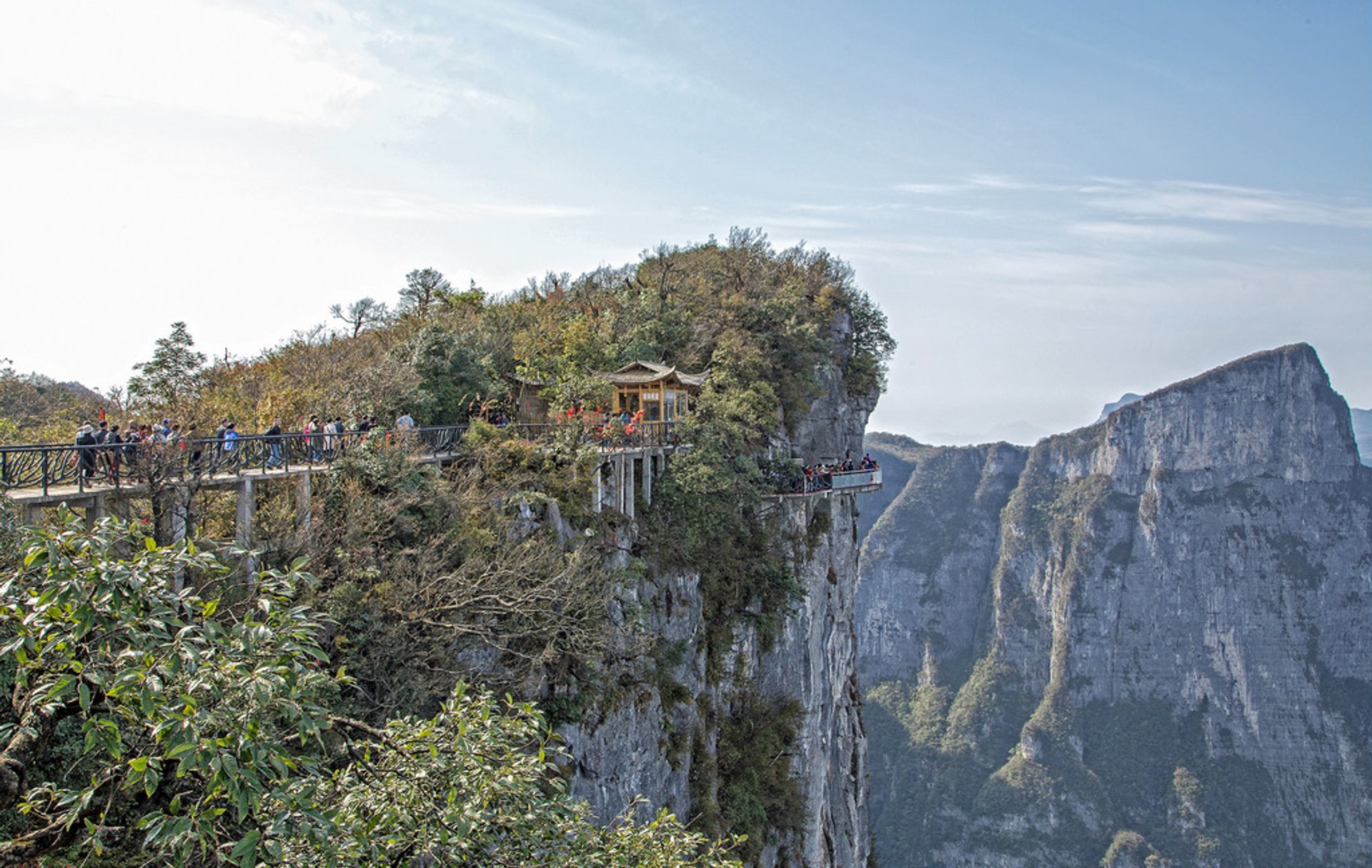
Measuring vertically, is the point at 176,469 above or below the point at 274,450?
below

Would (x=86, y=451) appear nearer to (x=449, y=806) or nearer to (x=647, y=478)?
(x=449, y=806)

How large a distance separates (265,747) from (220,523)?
30.0 ft

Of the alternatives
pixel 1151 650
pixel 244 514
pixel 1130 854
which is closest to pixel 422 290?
pixel 244 514

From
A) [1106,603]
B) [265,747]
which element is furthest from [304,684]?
[1106,603]

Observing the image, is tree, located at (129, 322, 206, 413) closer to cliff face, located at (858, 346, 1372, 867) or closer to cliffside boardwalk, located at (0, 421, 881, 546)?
cliffside boardwalk, located at (0, 421, 881, 546)

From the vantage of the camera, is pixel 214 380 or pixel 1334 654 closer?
pixel 214 380

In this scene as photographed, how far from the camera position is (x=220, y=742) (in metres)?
5.08

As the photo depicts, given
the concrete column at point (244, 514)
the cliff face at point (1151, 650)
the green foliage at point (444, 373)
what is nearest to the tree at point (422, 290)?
the green foliage at point (444, 373)

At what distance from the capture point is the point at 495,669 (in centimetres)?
1436

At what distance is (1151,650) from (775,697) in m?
108

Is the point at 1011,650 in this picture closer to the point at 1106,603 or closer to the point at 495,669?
the point at 1106,603

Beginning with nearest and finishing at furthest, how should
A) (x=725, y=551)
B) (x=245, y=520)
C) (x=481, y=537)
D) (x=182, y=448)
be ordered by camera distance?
(x=182, y=448) → (x=245, y=520) → (x=481, y=537) → (x=725, y=551)

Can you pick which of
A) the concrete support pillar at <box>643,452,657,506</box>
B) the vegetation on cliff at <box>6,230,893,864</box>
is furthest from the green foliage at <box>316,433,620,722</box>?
the concrete support pillar at <box>643,452,657,506</box>

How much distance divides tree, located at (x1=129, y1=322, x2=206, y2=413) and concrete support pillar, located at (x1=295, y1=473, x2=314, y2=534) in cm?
678
